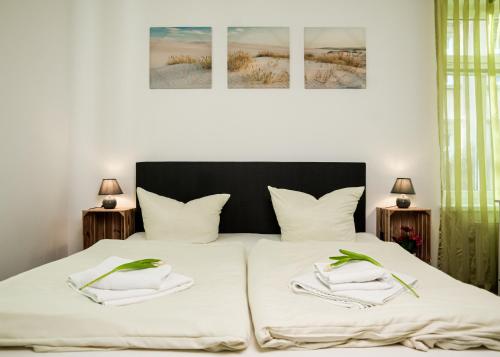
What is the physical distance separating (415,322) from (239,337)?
573mm

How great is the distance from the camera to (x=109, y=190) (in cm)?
296

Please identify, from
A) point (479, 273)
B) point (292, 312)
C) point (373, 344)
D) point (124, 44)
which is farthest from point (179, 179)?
point (479, 273)

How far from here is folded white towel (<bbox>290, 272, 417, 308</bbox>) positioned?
4.26 feet

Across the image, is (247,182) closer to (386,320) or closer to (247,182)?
(247,182)

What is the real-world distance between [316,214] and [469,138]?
5.10 ft

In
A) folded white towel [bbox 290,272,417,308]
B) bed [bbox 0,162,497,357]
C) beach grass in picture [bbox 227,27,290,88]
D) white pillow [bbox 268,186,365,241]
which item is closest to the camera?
folded white towel [bbox 290,272,417,308]

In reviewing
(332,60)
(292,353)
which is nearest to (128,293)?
(292,353)

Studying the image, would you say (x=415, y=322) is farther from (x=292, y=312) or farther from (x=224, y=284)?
(x=224, y=284)

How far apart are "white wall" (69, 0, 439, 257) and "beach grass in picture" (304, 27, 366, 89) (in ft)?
0.21

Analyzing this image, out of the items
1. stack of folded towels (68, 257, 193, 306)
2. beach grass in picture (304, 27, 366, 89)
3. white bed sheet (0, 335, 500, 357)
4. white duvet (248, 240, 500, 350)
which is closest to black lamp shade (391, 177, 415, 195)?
beach grass in picture (304, 27, 366, 89)

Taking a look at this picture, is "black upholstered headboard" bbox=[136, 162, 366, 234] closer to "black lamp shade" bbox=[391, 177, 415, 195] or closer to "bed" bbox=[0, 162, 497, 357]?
"bed" bbox=[0, 162, 497, 357]

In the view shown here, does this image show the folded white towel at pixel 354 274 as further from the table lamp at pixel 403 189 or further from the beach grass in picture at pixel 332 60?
the beach grass in picture at pixel 332 60

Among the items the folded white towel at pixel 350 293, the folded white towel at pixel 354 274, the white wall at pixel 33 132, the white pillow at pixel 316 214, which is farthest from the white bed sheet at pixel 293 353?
the white wall at pixel 33 132

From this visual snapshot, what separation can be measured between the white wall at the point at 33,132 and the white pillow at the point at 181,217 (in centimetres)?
81
